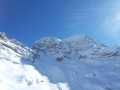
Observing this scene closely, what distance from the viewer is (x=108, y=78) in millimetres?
114000

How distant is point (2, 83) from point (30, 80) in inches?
552

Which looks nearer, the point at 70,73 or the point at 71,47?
the point at 70,73

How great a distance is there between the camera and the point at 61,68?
12619cm

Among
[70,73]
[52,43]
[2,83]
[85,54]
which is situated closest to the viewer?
[2,83]

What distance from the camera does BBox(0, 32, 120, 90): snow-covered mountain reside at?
295ft

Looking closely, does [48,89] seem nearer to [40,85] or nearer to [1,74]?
[40,85]

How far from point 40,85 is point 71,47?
86.7 m

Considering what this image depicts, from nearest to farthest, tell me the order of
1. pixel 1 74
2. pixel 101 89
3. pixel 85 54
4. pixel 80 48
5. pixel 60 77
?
pixel 1 74, pixel 101 89, pixel 60 77, pixel 85 54, pixel 80 48

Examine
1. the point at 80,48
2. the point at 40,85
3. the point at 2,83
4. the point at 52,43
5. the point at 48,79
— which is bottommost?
the point at 2,83

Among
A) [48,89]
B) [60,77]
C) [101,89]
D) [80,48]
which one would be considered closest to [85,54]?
[80,48]

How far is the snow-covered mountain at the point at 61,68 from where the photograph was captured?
295 feet

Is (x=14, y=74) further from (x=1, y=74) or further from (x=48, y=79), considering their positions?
(x=48, y=79)

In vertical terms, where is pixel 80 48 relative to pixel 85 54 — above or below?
above

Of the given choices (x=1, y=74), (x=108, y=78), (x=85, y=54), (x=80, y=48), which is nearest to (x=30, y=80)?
(x=1, y=74)
